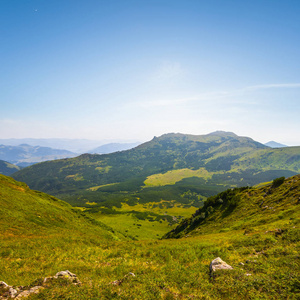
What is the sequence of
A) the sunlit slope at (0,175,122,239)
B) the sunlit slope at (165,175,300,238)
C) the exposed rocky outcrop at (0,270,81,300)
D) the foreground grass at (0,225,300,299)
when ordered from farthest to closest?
the sunlit slope at (0,175,122,239), the sunlit slope at (165,175,300,238), the foreground grass at (0,225,300,299), the exposed rocky outcrop at (0,270,81,300)

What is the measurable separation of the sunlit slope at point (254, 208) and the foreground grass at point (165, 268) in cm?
1155

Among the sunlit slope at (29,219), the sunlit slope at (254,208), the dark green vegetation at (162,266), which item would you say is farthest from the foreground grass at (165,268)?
the sunlit slope at (254,208)

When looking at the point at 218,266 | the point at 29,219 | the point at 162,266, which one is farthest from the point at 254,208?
the point at 29,219

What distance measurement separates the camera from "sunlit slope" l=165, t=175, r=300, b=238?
106 ft

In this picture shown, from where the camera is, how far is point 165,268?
17.8 metres

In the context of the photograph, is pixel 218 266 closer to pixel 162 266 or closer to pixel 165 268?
pixel 165 268

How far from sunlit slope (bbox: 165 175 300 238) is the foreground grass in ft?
37.9

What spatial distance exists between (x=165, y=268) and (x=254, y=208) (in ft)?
134

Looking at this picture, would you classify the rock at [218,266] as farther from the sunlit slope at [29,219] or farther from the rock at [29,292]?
the sunlit slope at [29,219]

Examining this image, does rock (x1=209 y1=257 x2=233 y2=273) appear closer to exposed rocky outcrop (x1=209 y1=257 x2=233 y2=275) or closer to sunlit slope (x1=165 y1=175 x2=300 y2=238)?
exposed rocky outcrop (x1=209 y1=257 x2=233 y2=275)

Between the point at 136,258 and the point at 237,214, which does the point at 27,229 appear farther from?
the point at 237,214

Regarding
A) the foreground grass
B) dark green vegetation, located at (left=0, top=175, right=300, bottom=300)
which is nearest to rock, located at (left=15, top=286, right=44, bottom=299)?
dark green vegetation, located at (left=0, top=175, right=300, bottom=300)

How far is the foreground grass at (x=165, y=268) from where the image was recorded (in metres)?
11.7

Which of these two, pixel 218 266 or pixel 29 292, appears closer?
pixel 29 292
